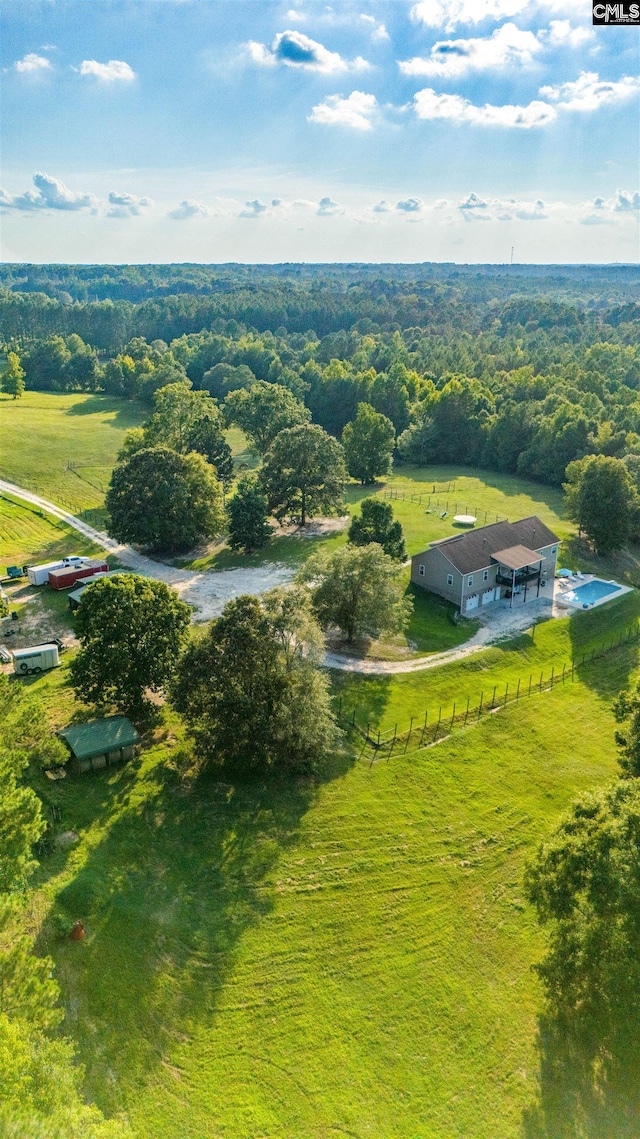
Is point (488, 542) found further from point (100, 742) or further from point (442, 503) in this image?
point (100, 742)

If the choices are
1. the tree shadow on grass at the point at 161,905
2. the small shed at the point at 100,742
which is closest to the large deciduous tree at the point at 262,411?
the small shed at the point at 100,742

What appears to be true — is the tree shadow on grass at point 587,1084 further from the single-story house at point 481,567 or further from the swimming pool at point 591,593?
the swimming pool at point 591,593

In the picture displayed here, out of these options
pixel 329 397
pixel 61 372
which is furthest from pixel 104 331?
pixel 329 397

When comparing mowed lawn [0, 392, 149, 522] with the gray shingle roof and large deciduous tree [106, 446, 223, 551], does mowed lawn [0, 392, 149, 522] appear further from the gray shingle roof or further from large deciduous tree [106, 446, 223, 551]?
the gray shingle roof

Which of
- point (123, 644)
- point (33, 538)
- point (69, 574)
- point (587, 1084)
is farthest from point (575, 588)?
point (33, 538)

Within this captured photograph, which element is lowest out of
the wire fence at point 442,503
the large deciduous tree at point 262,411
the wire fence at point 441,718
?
the wire fence at point 441,718

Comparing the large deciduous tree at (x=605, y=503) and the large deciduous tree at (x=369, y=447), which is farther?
the large deciduous tree at (x=369, y=447)
